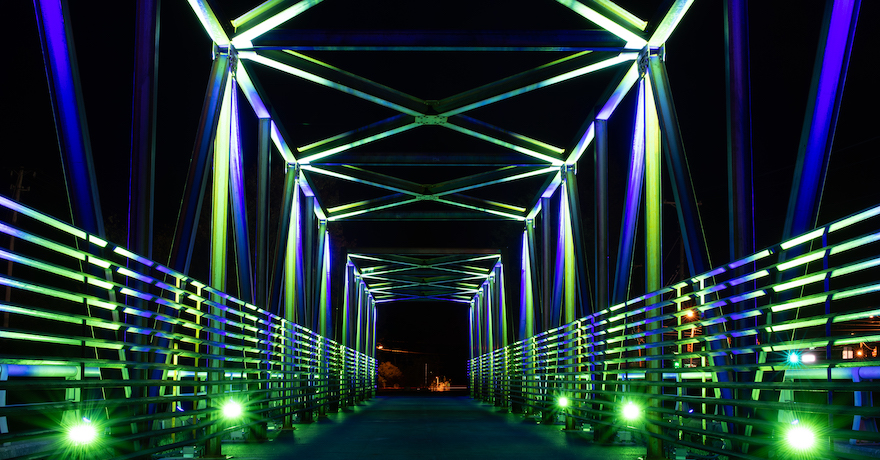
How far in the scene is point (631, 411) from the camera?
6.72 meters

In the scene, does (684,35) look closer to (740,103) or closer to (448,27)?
(448,27)

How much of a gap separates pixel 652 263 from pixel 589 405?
8.58ft

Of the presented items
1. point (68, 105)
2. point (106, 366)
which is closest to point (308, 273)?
point (68, 105)

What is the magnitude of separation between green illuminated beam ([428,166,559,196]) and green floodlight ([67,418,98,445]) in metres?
10.9

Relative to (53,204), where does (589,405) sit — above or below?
below

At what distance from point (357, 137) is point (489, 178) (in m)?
3.39

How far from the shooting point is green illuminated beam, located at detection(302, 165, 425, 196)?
46.9ft

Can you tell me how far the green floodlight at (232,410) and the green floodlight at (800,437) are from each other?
459 cm

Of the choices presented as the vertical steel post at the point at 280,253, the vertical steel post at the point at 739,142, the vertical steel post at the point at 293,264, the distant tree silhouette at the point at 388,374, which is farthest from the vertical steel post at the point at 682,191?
the distant tree silhouette at the point at 388,374

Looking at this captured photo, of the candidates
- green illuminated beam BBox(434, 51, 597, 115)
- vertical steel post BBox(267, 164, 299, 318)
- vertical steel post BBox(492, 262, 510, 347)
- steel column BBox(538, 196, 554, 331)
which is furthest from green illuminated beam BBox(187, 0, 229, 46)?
vertical steel post BBox(492, 262, 510, 347)

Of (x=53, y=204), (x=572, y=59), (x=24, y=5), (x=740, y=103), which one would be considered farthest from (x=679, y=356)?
(x=53, y=204)

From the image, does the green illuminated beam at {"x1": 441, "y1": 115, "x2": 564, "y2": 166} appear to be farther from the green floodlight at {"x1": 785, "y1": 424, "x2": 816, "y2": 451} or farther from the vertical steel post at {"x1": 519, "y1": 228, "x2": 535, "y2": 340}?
the green floodlight at {"x1": 785, "y1": 424, "x2": 816, "y2": 451}

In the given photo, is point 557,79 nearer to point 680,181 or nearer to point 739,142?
point 680,181

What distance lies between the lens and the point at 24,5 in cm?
1118
